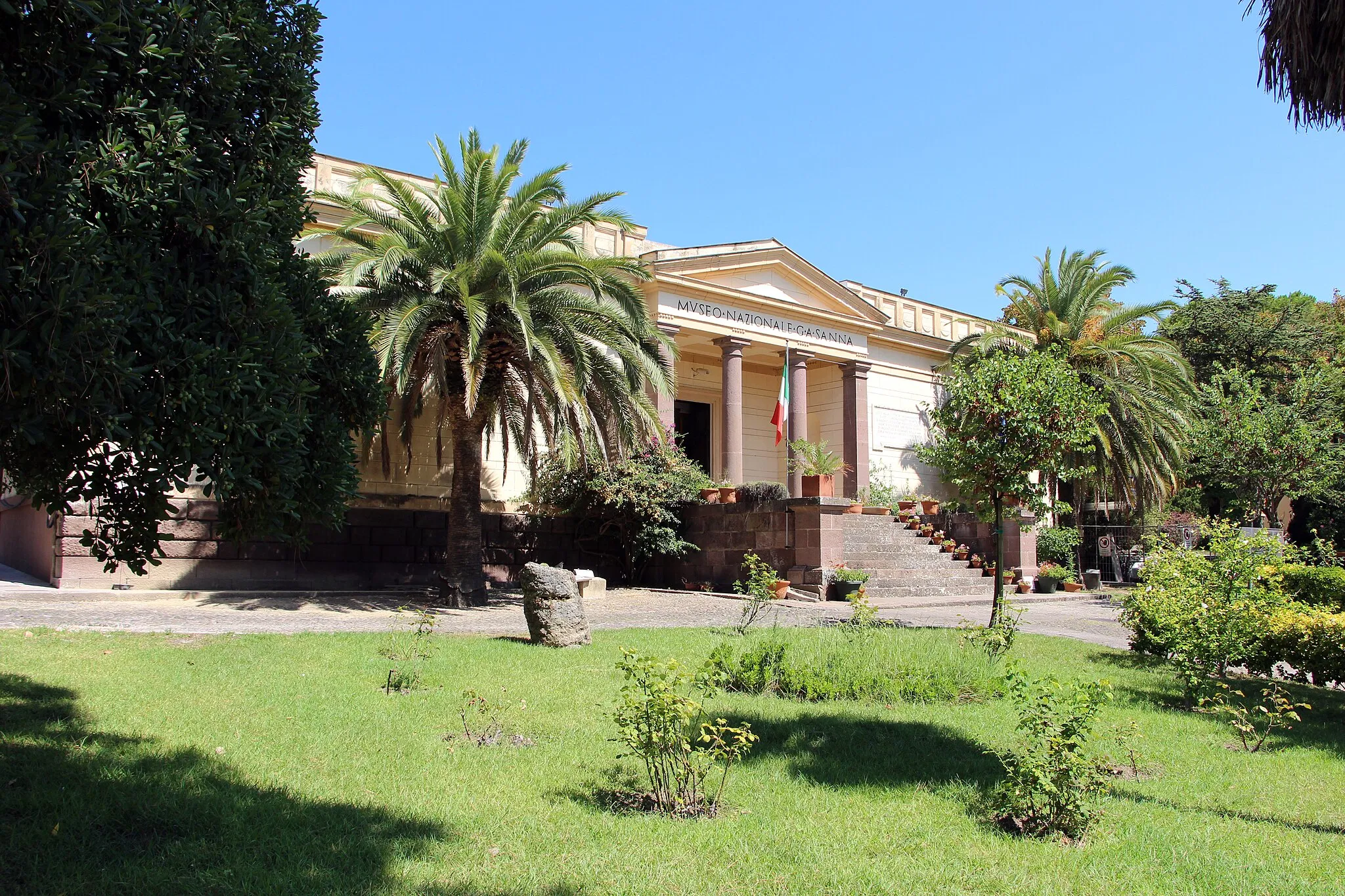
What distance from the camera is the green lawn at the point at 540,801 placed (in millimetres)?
3967

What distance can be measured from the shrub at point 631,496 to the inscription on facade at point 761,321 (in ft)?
14.4

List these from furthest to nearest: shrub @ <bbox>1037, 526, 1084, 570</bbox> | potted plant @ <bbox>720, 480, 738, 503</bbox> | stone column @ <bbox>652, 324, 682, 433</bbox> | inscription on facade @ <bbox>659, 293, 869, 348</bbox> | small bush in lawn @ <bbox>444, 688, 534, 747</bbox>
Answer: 1. shrub @ <bbox>1037, 526, 1084, 570</bbox>
2. inscription on facade @ <bbox>659, 293, 869, 348</bbox>
3. stone column @ <bbox>652, 324, 682, 433</bbox>
4. potted plant @ <bbox>720, 480, 738, 503</bbox>
5. small bush in lawn @ <bbox>444, 688, 534, 747</bbox>

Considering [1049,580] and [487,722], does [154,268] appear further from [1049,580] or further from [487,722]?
[1049,580]

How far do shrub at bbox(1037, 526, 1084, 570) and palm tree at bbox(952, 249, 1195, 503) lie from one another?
195 centimetres

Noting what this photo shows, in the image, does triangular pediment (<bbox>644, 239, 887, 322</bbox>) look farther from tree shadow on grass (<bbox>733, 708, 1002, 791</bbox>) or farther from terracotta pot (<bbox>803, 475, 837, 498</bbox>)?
tree shadow on grass (<bbox>733, 708, 1002, 791</bbox>)

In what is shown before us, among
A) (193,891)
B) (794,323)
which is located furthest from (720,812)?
(794,323)

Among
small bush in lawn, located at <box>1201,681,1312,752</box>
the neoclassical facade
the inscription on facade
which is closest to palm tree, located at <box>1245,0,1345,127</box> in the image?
small bush in lawn, located at <box>1201,681,1312,752</box>

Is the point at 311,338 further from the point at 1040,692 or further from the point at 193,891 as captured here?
the point at 1040,692

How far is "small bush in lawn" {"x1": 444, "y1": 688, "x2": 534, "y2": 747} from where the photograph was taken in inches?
241

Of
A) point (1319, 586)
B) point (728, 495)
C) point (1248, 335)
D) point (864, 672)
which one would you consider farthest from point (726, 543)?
point (1248, 335)

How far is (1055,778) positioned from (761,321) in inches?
811

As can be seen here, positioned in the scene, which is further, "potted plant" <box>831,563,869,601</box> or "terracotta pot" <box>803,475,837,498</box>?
"terracotta pot" <box>803,475,837,498</box>

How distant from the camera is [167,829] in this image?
167 inches

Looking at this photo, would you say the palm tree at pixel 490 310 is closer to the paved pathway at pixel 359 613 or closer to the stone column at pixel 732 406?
the paved pathway at pixel 359 613
